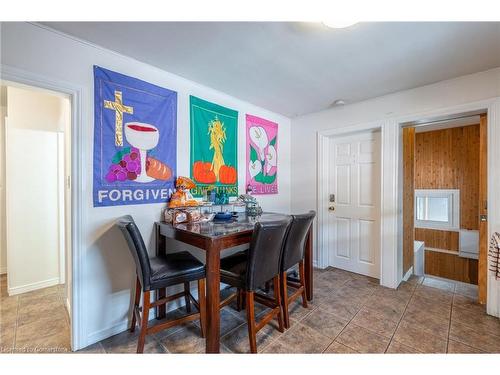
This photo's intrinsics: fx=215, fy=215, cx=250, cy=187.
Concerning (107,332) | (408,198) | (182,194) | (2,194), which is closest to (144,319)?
(107,332)

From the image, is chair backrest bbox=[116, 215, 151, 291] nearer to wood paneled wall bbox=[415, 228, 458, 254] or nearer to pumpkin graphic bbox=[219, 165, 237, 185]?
pumpkin graphic bbox=[219, 165, 237, 185]

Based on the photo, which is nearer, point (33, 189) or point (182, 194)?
point (182, 194)

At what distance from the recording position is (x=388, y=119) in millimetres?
2547

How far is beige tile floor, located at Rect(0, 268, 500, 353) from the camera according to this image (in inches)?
61.6

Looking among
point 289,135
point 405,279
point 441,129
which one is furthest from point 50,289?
point 441,129

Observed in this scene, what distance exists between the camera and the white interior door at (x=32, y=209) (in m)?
2.38

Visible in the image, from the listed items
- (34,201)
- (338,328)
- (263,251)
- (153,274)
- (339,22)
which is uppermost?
A: (339,22)

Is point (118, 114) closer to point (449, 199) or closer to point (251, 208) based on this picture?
point (251, 208)

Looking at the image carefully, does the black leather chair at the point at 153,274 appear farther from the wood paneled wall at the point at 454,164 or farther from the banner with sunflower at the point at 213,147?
the wood paneled wall at the point at 454,164

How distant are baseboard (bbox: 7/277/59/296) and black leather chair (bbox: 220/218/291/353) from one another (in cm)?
237

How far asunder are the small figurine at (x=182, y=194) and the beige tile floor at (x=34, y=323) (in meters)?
1.28

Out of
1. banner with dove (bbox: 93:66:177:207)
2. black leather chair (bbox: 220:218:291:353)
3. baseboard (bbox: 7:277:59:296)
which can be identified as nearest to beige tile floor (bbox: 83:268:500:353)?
black leather chair (bbox: 220:218:291:353)

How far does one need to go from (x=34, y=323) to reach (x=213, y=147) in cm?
223

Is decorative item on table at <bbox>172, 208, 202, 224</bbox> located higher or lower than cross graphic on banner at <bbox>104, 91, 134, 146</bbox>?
lower
